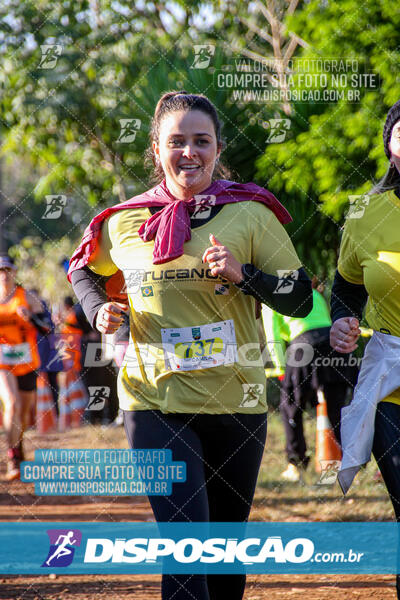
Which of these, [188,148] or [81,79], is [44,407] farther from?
[188,148]

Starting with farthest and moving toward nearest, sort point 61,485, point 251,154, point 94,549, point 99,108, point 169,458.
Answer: point 99,108, point 251,154, point 61,485, point 94,549, point 169,458

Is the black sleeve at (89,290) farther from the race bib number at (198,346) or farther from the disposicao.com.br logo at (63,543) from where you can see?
the disposicao.com.br logo at (63,543)

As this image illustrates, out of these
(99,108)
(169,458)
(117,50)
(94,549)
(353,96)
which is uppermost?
(117,50)

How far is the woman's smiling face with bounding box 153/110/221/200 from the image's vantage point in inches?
111

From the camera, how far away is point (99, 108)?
9773 millimetres

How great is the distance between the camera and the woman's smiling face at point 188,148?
9.29 feet

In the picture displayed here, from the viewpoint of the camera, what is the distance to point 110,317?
2775 millimetres

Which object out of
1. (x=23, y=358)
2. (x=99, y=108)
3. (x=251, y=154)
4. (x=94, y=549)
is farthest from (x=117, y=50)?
(x=94, y=549)

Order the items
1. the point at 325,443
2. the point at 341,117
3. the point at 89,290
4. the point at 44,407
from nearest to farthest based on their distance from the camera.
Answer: the point at 89,290 < the point at 341,117 < the point at 325,443 < the point at 44,407

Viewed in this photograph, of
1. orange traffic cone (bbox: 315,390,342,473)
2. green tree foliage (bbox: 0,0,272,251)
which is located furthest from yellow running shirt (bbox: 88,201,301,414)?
green tree foliage (bbox: 0,0,272,251)

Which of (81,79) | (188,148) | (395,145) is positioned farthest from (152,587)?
(81,79)

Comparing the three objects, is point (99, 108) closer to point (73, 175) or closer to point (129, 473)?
point (73, 175)

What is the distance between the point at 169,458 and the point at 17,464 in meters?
5.00

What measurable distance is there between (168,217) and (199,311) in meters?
0.33
